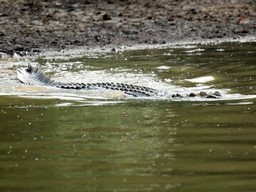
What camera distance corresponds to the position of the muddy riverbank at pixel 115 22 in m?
14.9

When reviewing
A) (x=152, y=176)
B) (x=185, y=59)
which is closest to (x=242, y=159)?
(x=152, y=176)

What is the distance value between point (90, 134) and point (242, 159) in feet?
5.11

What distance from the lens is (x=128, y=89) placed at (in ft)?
29.9

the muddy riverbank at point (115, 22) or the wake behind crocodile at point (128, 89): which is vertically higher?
the wake behind crocodile at point (128, 89)

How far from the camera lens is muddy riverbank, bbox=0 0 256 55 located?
14.9 metres

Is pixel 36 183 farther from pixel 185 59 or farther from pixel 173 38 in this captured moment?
pixel 173 38

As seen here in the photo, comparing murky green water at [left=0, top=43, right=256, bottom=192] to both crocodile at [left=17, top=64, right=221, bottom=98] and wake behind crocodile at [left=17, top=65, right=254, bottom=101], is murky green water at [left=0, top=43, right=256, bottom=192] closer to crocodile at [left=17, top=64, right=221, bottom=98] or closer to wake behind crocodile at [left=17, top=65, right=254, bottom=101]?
wake behind crocodile at [left=17, top=65, right=254, bottom=101]

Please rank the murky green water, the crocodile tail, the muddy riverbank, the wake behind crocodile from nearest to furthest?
the murky green water, the wake behind crocodile, the crocodile tail, the muddy riverbank

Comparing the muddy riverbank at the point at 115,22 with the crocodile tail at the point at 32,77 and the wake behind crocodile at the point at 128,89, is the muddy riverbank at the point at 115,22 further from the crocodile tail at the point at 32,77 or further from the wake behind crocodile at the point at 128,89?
the wake behind crocodile at the point at 128,89

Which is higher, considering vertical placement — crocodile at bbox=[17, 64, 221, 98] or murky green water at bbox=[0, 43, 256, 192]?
murky green water at bbox=[0, 43, 256, 192]

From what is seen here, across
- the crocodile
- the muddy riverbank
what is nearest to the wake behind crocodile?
the crocodile

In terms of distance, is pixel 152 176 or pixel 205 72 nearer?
pixel 152 176

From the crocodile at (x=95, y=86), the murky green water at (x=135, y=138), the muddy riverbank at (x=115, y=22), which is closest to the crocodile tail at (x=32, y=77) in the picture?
the crocodile at (x=95, y=86)

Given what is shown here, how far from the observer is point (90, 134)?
21.8 ft
